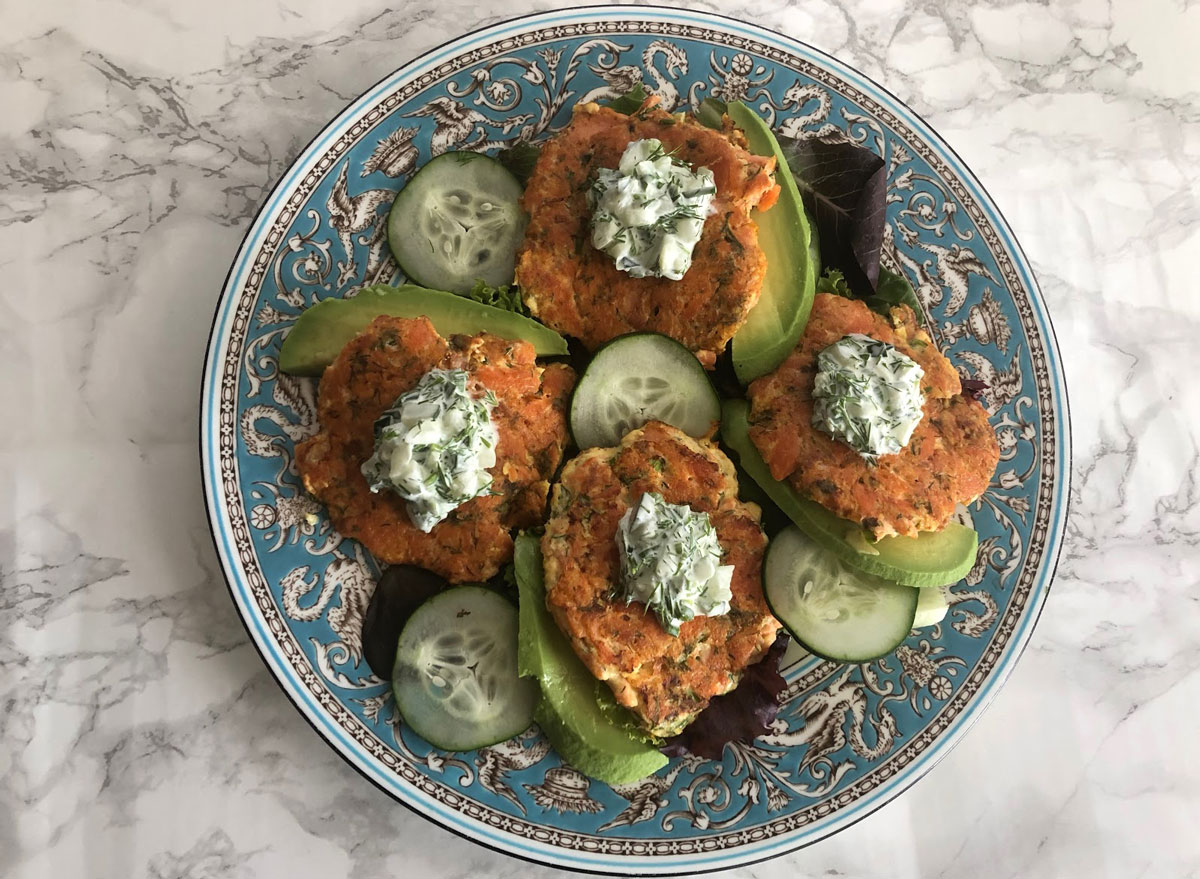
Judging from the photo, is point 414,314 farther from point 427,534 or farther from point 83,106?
point 83,106

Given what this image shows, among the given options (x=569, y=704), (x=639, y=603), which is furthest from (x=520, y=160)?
(x=569, y=704)

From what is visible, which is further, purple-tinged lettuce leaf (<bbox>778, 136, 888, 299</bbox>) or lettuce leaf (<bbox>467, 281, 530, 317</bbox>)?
purple-tinged lettuce leaf (<bbox>778, 136, 888, 299</bbox>)

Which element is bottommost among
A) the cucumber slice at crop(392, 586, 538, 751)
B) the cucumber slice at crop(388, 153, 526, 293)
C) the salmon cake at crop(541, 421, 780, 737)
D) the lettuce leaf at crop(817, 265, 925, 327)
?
the cucumber slice at crop(392, 586, 538, 751)

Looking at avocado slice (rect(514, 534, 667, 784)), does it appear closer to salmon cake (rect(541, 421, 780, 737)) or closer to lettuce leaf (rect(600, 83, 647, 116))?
salmon cake (rect(541, 421, 780, 737))

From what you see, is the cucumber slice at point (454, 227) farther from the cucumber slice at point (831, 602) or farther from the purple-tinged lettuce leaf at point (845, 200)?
the cucumber slice at point (831, 602)

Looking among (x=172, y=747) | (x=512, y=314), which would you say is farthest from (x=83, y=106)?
(x=172, y=747)

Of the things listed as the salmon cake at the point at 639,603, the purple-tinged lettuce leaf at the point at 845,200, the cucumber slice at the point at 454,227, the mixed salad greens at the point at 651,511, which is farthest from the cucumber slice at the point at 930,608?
the cucumber slice at the point at 454,227

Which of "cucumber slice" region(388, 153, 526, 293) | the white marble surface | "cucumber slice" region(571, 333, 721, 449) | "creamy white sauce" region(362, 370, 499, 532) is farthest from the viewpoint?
the white marble surface

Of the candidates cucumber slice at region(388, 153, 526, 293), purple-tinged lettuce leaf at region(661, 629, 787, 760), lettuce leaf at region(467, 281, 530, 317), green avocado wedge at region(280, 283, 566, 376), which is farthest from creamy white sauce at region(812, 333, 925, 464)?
cucumber slice at region(388, 153, 526, 293)
